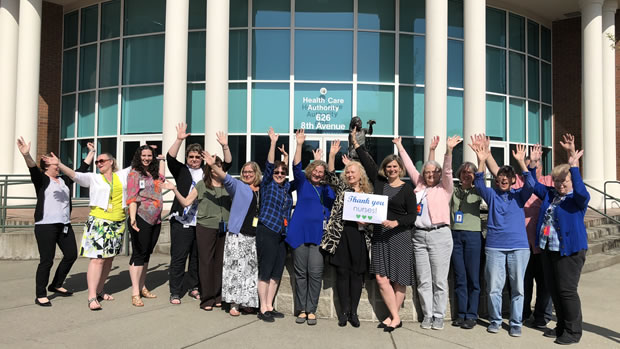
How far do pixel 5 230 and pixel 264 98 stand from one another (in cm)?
716

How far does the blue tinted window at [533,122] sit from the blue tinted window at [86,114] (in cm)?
1469

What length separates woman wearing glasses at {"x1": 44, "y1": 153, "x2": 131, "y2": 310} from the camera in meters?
5.22

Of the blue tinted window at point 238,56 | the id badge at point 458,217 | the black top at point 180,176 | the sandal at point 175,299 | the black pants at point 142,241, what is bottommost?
the sandal at point 175,299

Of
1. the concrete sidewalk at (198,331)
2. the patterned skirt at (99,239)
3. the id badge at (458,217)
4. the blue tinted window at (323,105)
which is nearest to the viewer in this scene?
the concrete sidewalk at (198,331)

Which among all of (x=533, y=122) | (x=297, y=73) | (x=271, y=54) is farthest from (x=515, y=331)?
(x=533, y=122)

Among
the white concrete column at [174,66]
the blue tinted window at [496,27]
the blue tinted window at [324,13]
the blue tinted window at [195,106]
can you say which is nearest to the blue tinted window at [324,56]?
the blue tinted window at [324,13]

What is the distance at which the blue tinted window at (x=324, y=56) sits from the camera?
13461mm

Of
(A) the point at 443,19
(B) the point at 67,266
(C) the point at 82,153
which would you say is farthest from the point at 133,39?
(B) the point at 67,266

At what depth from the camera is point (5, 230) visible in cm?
896

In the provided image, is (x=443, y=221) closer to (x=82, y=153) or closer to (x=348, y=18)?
(x=348, y=18)

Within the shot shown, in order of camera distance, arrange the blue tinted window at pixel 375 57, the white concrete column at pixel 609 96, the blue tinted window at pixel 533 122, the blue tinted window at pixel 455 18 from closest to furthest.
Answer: the blue tinted window at pixel 375 57 → the blue tinted window at pixel 455 18 → the white concrete column at pixel 609 96 → the blue tinted window at pixel 533 122

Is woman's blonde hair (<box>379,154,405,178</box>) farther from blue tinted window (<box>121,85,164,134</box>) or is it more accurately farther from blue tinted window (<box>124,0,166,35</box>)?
blue tinted window (<box>124,0,166,35</box>)

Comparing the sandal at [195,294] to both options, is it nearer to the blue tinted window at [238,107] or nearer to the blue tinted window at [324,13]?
the blue tinted window at [238,107]

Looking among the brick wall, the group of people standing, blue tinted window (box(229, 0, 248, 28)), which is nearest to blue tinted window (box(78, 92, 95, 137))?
the brick wall
